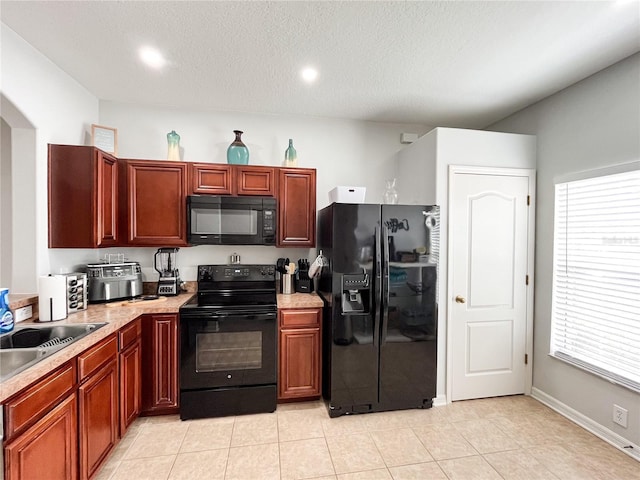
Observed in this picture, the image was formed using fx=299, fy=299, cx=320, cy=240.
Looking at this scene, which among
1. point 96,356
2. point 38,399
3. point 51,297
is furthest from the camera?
point 51,297

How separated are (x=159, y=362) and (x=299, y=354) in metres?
1.10

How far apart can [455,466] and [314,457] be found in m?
0.91

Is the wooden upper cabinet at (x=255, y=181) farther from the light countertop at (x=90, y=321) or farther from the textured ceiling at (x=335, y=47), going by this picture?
the light countertop at (x=90, y=321)

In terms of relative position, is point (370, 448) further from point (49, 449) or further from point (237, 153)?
point (237, 153)

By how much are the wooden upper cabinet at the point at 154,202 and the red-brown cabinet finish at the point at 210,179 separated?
0.08 meters

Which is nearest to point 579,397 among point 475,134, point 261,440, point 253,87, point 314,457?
point 314,457

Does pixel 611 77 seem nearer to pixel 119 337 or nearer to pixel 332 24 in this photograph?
pixel 332 24

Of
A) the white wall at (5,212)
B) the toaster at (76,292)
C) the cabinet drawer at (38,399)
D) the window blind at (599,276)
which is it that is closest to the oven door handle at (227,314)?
the toaster at (76,292)

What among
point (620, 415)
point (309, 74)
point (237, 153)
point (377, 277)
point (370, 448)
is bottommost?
point (370, 448)

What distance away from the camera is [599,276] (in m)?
2.23

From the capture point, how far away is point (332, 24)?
1771mm

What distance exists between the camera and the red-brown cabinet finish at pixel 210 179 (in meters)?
2.71

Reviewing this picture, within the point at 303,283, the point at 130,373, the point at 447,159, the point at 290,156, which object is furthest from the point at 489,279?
the point at 130,373

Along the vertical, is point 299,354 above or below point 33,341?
below
